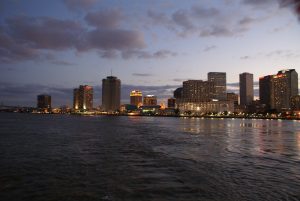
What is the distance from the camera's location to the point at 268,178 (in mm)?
20797

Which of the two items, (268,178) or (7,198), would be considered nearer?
(7,198)

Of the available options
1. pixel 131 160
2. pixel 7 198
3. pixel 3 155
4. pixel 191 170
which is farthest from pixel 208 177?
pixel 3 155

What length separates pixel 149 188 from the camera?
17922 mm

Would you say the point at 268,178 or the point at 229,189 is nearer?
the point at 229,189

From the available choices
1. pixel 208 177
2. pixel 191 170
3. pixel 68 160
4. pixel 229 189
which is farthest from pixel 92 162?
pixel 229 189

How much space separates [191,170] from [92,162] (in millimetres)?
8879

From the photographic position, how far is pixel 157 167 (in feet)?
81.0

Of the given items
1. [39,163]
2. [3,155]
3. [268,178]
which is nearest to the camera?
[268,178]

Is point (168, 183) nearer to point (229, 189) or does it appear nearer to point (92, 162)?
point (229, 189)

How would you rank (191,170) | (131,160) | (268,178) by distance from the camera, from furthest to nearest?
(131,160)
(191,170)
(268,178)

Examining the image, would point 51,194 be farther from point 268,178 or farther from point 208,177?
point 268,178

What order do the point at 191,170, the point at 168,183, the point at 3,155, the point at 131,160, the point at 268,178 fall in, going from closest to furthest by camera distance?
the point at 168,183 < the point at 268,178 < the point at 191,170 < the point at 131,160 < the point at 3,155

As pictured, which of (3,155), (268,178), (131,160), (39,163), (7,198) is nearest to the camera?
(7,198)

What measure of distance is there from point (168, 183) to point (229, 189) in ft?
12.2
